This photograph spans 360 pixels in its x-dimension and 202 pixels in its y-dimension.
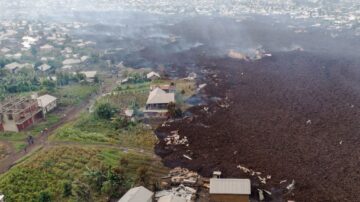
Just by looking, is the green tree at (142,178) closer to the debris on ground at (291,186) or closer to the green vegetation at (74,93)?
the debris on ground at (291,186)

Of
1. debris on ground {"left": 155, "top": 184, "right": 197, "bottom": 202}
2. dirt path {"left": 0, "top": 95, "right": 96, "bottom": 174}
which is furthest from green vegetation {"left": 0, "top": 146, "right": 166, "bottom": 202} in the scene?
debris on ground {"left": 155, "top": 184, "right": 197, "bottom": 202}

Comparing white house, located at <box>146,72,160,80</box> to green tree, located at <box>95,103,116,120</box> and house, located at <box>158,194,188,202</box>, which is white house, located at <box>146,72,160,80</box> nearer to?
green tree, located at <box>95,103,116,120</box>

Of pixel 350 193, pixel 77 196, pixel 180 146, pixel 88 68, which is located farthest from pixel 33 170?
pixel 88 68

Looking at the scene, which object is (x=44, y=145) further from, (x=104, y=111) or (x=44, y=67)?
(x=44, y=67)

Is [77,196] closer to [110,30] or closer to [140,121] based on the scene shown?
[140,121]

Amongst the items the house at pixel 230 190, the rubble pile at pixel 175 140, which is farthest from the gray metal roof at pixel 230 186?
the rubble pile at pixel 175 140

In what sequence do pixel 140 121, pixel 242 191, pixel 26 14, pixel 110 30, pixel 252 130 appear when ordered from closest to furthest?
pixel 242 191 < pixel 252 130 < pixel 140 121 < pixel 110 30 < pixel 26 14

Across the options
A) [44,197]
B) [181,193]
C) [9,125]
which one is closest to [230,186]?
[181,193]
